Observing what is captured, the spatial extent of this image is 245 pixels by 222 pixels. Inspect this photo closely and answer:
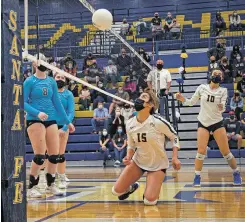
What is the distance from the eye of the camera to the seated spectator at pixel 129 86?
1501 centimetres

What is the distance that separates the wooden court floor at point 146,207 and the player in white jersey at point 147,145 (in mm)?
250

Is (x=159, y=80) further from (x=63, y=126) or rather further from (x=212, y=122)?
(x=63, y=126)

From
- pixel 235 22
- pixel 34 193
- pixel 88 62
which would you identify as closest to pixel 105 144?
pixel 88 62

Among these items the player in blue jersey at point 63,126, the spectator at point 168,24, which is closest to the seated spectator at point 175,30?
the spectator at point 168,24

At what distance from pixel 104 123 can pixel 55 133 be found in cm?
860

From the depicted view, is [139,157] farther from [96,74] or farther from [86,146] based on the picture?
[96,74]

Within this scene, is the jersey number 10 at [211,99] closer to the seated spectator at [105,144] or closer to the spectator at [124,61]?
the seated spectator at [105,144]

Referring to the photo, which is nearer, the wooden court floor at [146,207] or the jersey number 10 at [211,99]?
the wooden court floor at [146,207]

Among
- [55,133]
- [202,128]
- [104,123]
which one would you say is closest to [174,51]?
[104,123]

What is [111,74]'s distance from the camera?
16.6 metres

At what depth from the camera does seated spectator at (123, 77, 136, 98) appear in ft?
49.2

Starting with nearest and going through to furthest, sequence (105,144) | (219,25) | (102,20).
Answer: (102,20) → (105,144) → (219,25)

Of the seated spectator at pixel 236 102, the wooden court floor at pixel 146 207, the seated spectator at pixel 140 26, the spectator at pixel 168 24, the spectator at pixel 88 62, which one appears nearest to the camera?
the wooden court floor at pixel 146 207

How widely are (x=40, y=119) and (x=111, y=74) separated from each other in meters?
10.8
